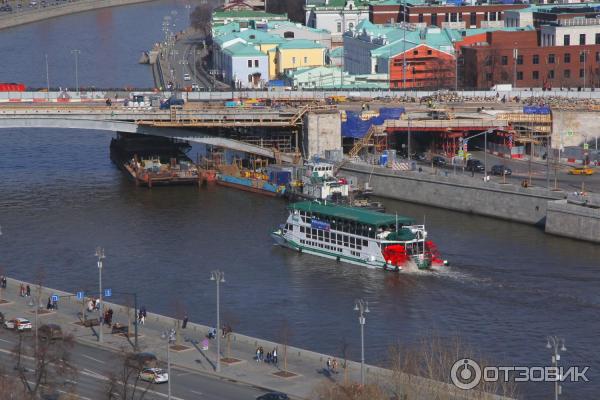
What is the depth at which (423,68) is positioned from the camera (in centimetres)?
7988

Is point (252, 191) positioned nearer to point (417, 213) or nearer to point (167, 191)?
point (167, 191)

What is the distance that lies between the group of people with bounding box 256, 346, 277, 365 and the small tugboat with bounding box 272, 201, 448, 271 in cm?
1079

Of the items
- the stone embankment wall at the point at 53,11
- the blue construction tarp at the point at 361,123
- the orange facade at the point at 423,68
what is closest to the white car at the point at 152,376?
the blue construction tarp at the point at 361,123

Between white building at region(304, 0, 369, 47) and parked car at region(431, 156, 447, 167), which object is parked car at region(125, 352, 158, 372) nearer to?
parked car at region(431, 156, 447, 167)

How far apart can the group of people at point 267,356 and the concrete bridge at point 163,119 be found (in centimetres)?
2757

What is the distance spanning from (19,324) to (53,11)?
102 m

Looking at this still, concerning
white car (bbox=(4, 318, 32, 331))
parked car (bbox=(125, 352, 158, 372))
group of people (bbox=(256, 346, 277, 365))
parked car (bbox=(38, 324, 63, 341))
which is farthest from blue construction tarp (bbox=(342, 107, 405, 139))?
parked car (bbox=(125, 352, 158, 372))

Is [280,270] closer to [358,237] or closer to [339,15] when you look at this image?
[358,237]

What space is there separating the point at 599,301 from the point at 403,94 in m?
32.1

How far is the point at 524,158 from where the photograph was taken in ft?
193

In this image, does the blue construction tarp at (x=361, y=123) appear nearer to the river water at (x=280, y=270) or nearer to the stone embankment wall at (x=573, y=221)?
the river water at (x=280, y=270)

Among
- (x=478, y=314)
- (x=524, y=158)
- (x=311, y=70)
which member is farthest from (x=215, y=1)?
(x=478, y=314)

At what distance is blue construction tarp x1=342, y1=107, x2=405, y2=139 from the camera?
60653 mm

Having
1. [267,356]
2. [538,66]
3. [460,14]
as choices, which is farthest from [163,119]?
[460,14]
